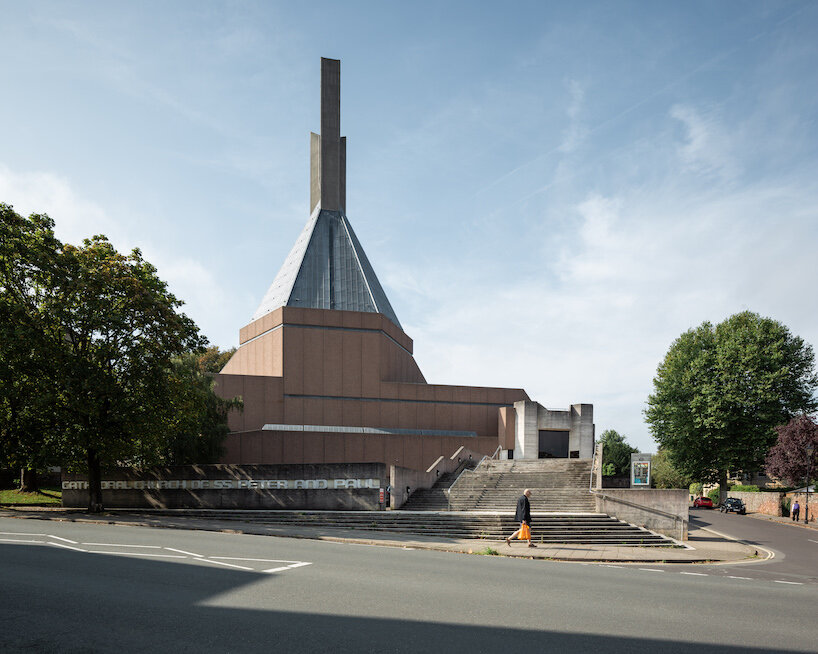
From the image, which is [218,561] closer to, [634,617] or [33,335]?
[634,617]

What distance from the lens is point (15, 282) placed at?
24781 mm

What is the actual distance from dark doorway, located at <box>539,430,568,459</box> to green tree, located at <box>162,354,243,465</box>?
29.7m

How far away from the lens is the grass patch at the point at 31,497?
1312 inches

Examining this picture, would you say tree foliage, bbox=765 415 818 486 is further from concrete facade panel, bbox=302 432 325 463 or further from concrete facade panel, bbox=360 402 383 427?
concrete facade panel, bbox=302 432 325 463

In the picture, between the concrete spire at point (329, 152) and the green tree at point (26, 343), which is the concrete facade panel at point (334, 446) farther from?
the concrete spire at point (329, 152)

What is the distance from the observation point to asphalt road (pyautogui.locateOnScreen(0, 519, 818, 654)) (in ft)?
21.6

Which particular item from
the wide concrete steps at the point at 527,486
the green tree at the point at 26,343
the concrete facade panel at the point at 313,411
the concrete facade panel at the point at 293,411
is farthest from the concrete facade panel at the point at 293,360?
the green tree at the point at 26,343

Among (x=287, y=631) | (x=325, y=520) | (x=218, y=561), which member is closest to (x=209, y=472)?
(x=325, y=520)

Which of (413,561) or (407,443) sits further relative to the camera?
(407,443)

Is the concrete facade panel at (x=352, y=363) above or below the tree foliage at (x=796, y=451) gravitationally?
above

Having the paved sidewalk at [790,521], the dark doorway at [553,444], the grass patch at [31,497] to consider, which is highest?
the dark doorway at [553,444]

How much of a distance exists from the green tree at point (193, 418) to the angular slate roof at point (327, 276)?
38.7 feet

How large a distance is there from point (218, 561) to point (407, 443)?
3136 cm

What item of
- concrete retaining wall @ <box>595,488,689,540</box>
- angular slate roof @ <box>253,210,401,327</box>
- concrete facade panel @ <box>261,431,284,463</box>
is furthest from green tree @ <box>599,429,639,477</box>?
concrete retaining wall @ <box>595,488,689,540</box>
